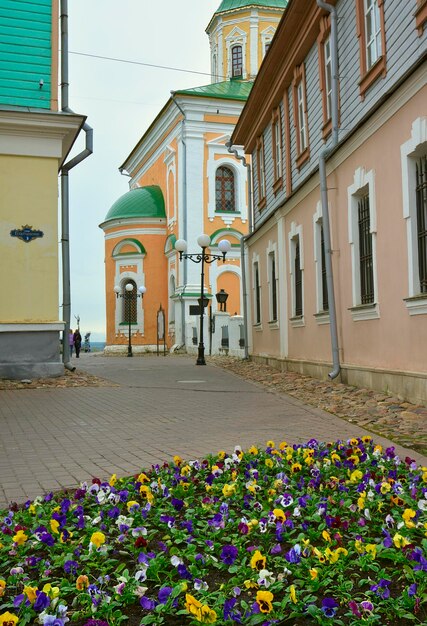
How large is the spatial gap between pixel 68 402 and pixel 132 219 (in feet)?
105

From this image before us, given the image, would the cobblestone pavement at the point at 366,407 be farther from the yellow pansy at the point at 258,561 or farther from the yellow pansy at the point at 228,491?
the yellow pansy at the point at 258,561

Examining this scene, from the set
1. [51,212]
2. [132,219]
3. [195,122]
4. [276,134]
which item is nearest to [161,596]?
[51,212]

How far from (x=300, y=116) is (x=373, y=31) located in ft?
18.1

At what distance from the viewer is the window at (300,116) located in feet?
53.7

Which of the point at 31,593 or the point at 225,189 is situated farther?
the point at 225,189

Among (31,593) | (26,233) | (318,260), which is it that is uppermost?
(26,233)

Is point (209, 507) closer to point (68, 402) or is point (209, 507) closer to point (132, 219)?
point (68, 402)

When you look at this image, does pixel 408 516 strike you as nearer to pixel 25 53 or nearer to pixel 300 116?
pixel 300 116

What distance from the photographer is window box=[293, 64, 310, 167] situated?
1638 centimetres

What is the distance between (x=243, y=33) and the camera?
44312 millimetres

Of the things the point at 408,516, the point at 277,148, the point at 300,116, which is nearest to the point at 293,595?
the point at 408,516

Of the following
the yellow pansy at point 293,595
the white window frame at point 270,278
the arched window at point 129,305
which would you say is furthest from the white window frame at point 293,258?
the arched window at point 129,305

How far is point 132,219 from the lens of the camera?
42625mm

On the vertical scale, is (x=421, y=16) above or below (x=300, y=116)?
below
